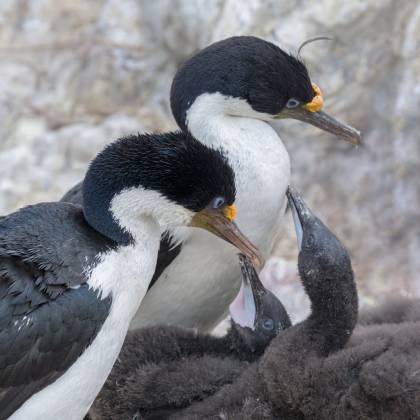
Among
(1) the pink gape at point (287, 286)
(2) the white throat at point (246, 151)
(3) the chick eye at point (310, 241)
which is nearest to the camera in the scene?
(3) the chick eye at point (310, 241)

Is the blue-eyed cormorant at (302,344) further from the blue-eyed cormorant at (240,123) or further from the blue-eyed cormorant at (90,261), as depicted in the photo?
the blue-eyed cormorant at (240,123)

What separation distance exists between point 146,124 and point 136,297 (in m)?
2.88

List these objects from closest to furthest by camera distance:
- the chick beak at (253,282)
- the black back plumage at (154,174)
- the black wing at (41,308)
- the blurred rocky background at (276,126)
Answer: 1. the black wing at (41,308)
2. the black back plumage at (154,174)
3. the chick beak at (253,282)
4. the blurred rocky background at (276,126)

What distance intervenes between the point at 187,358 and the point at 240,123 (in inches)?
36.4

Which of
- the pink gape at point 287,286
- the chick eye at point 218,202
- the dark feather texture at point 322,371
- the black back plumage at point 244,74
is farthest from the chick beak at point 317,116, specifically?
the pink gape at point 287,286

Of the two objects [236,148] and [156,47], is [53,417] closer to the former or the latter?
[236,148]

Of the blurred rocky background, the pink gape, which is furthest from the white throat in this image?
the blurred rocky background

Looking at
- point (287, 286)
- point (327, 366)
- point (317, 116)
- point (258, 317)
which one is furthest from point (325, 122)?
point (287, 286)

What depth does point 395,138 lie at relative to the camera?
5.20m

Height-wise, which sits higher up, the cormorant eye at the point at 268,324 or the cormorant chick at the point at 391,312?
the cormorant chick at the point at 391,312

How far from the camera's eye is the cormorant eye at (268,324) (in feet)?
11.9

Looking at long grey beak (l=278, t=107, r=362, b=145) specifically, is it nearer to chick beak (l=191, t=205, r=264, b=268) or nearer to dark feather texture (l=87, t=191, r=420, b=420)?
dark feather texture (l=87, t=191, r=420, b=420)

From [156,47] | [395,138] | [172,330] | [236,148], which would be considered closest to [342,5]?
[395,138]

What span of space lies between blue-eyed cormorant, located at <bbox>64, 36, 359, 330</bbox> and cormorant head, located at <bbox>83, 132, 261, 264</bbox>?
0.54 meters
